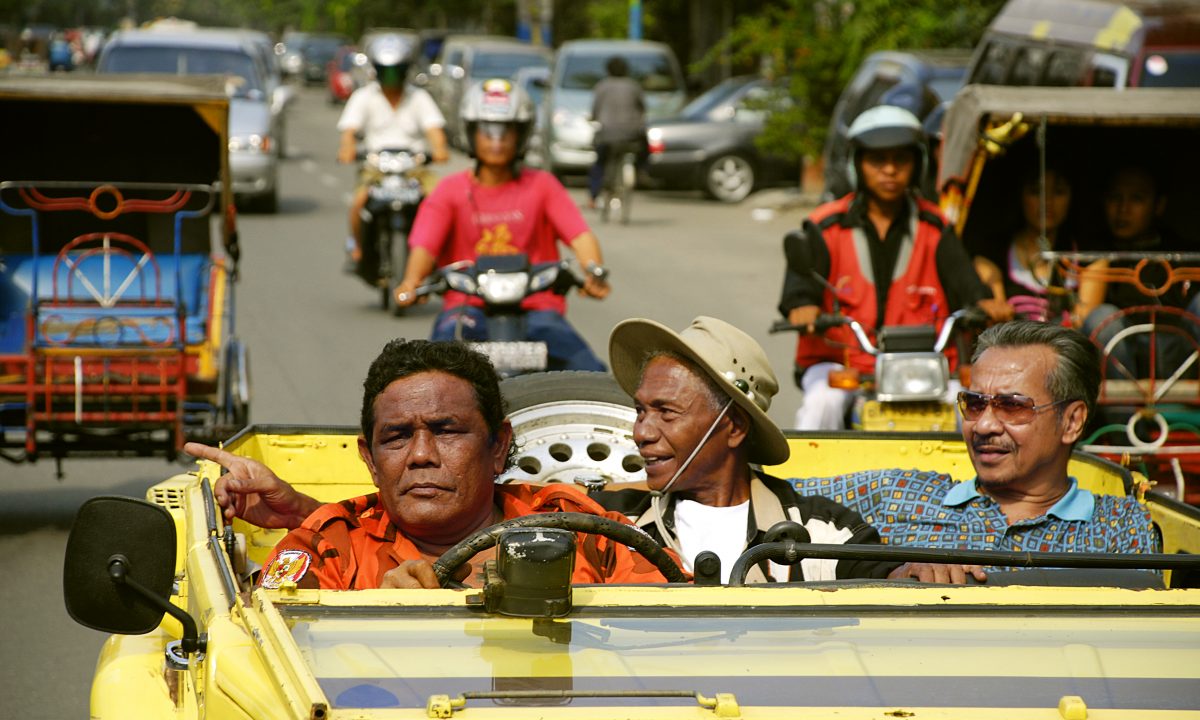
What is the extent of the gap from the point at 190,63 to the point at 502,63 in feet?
40.2

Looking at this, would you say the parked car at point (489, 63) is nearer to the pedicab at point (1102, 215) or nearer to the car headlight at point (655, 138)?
the car headlight at point (655, 138)

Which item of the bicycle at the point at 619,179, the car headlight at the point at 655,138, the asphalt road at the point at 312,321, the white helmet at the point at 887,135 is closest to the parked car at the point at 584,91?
the asphalt road at the point at 312,321

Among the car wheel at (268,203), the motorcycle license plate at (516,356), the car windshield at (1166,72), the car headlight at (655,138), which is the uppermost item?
the car windshield at (1166,72)

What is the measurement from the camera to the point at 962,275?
719cm

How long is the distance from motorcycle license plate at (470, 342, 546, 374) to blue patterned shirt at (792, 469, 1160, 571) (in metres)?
2.26

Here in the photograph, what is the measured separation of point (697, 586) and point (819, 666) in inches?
11.2

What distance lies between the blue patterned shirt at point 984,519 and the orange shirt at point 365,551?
3.00 feet

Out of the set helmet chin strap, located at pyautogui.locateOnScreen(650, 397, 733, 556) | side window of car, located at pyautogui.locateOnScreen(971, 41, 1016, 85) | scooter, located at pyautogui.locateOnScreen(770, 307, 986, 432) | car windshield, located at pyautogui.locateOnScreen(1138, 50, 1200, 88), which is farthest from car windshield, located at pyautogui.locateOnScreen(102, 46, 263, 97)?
helmet chin strap, located at pyautogui.locateOnScreen(650, 397, 733, 556)

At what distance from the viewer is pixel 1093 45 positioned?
12203 millimetres

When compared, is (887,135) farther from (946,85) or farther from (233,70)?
(233,70)

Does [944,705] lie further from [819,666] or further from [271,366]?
[271,366]

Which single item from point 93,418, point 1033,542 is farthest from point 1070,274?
point 93,418

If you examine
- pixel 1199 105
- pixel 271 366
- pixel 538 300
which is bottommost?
pixel 271 366

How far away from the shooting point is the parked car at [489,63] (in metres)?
32.1
